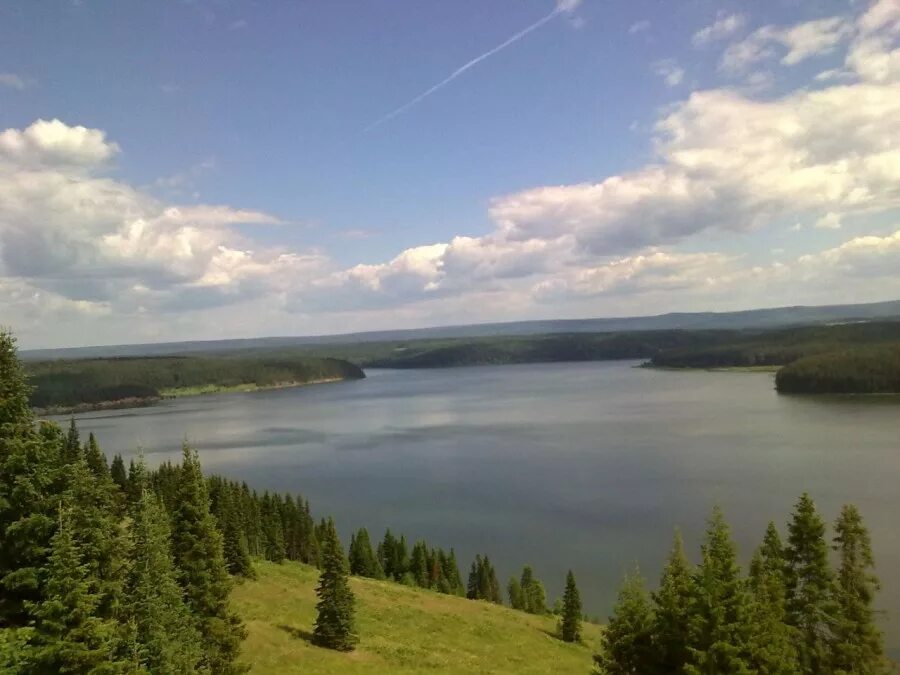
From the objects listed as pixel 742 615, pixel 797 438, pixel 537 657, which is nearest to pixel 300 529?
pixel 537 657

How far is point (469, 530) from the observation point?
8462 centimetres

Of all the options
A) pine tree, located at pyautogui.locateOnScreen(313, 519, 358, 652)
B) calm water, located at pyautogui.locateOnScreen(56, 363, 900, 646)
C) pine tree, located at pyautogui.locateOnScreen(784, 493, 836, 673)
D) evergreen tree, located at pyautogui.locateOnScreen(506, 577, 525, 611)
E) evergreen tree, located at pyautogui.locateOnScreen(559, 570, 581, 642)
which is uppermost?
pine tree, located at pyautogui.locateOnScreen(784, 493, 836, 673)

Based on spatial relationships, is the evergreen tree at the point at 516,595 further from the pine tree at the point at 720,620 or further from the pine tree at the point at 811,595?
the pine tree at the point at 720,620

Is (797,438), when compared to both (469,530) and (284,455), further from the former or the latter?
(284,455)

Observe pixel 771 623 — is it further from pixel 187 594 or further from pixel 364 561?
pixel 364 561

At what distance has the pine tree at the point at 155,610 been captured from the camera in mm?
20703

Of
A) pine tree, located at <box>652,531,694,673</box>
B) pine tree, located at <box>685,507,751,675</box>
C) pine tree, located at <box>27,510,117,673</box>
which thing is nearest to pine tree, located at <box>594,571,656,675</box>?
pine tree, located at <box>652,531,694,673</box>

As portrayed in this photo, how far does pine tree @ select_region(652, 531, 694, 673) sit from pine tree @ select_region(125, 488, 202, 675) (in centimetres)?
1615

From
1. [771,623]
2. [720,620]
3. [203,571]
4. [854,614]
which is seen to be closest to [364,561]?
[203,571]

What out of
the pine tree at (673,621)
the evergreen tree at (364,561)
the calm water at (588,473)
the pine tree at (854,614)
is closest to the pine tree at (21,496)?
the pine tree at (673,621)

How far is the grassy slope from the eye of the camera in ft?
112

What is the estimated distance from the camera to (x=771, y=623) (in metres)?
21.8

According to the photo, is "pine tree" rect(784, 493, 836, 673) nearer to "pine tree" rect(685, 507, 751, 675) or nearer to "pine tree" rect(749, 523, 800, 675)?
"pine tree" rect(749, 523, 800, 675)

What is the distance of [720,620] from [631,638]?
14.2 feet
